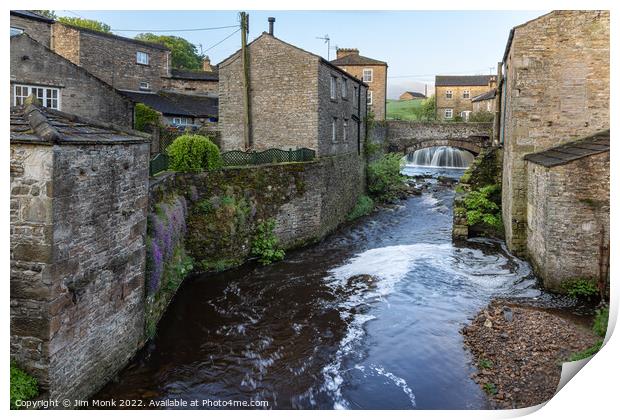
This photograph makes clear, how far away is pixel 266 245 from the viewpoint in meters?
15.0

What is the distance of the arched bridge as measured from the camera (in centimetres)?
3294

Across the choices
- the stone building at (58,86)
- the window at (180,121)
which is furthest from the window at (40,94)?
the window at (180,121)

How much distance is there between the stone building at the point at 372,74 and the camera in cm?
3791

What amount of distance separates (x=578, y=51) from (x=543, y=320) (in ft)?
22.5

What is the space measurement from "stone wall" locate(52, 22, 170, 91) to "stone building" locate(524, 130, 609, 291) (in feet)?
72.4

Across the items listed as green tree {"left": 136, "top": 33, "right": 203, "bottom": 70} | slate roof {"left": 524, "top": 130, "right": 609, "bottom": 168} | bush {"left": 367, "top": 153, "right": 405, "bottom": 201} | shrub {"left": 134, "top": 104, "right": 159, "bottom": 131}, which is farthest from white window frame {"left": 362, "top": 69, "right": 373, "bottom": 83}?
slate roof {"left": 524, "top": 130, "right": 609, "bottom": 168}

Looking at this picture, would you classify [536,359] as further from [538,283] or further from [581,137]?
[581,137]

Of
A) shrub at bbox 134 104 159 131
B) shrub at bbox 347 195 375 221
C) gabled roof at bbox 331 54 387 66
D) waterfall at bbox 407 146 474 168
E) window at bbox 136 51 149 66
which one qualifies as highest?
gabled roof at bbox 331 54 387 66

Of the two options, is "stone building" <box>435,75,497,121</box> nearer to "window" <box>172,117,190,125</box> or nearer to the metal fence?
"window" <box>172,117,190,125</box>

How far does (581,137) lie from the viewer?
40.4 ft

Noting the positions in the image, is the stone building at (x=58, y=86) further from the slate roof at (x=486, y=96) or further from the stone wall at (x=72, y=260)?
the slate roof at (x=486, y=96)

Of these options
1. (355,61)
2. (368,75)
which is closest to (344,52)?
(355,61)

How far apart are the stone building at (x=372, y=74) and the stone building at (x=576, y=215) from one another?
91.6ft

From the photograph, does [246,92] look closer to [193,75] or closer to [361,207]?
[361,207]
